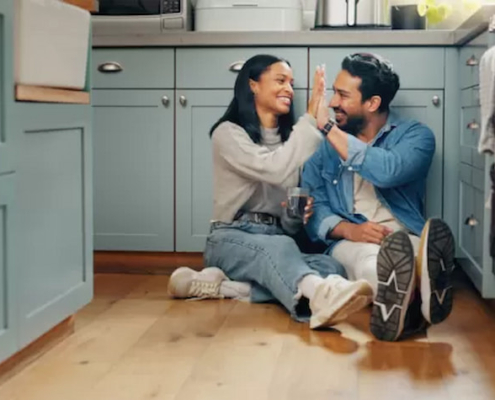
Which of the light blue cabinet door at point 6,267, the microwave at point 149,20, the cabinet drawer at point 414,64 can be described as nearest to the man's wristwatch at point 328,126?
the cabinet drawer at point 414,64

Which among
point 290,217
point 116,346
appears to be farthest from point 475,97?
point 116,346

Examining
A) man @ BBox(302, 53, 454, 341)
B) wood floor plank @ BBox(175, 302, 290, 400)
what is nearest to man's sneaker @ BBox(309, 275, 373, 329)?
wood floor plank @ BBox(175, 302, 290, 400)

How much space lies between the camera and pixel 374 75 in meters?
3.31

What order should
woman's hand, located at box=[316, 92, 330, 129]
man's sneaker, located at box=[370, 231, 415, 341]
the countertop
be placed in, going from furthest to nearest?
the countertop, woman's hand, located at box=[316, 92, 330, 129], man's sneaker, located at box=[370, 231, 415, 341]

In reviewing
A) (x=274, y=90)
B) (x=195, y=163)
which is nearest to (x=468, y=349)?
(x=274, y=90)

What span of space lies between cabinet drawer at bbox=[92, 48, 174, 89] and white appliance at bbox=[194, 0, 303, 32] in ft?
0.75

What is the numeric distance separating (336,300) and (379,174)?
27.4 inches

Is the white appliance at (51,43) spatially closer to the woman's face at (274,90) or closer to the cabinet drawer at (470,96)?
the woman's face at (274,90)

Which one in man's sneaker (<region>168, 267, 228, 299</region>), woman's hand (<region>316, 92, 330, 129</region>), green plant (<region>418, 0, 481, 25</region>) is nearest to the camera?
man's sneaker (<region>168, 267, 228, 299</region>)

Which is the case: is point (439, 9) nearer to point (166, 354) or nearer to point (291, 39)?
point (291, 39)

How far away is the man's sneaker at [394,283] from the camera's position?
8.16ft

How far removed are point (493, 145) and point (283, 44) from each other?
1229mm

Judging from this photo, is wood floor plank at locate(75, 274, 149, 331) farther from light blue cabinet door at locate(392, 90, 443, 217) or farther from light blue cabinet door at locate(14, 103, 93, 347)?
light blue cabinet door at locate(392, 90, 443, 217)

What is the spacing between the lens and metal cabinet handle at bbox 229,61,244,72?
11.7 ft
